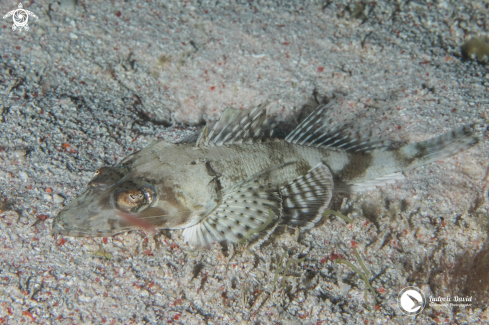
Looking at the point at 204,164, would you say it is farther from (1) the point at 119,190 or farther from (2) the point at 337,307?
(2) the point at 337,307

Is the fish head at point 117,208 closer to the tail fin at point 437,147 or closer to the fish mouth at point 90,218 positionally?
the fish mouth at point 90,218

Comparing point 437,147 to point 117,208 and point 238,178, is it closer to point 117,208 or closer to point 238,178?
point 238,178

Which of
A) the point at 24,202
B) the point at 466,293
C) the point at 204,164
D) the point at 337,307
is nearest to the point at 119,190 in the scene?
the point at 204,164
